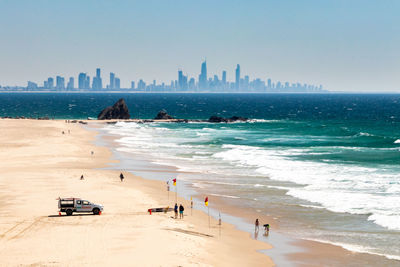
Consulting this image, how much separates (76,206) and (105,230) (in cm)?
528

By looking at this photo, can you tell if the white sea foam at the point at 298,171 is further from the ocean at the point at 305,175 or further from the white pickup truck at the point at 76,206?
the white pickup truck at the point at 76,206

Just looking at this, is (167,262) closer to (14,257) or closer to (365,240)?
(14,257)

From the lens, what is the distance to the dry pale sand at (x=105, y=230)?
2902 cm

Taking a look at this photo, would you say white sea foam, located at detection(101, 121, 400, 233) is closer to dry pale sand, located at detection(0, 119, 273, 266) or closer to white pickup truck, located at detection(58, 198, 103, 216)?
dry pale sand, located at detection(0, 119, 273, 266)

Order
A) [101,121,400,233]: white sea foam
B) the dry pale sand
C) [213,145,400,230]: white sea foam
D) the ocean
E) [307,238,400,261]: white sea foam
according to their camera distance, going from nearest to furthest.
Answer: the dry pale sand
[307,238,400,261]: white sea foam
the ocean
[213,145,400,230]: white sea foam
[101,121,400,233]: white sea foam

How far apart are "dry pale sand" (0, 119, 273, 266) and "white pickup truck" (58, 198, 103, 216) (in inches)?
27.9

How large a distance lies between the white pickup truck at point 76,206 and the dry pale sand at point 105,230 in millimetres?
708

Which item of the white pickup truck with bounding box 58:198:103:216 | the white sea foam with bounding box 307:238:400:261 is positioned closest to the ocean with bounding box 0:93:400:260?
the white sea foam with bounding box 307:238:400:261

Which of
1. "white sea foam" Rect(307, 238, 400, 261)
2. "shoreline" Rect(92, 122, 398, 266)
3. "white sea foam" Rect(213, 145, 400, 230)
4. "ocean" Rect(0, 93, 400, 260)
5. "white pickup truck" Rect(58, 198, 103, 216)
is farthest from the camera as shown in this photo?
"white sea foam" Rect(213, 145, 400, 230)

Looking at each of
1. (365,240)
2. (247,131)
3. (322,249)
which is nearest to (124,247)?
(322,249)

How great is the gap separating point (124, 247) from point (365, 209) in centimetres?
2064

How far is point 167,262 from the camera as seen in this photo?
1115 inches

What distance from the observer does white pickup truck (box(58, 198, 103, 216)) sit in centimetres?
3828

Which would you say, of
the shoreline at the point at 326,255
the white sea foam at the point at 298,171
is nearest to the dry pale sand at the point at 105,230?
the shoreline at the point at 326,255
